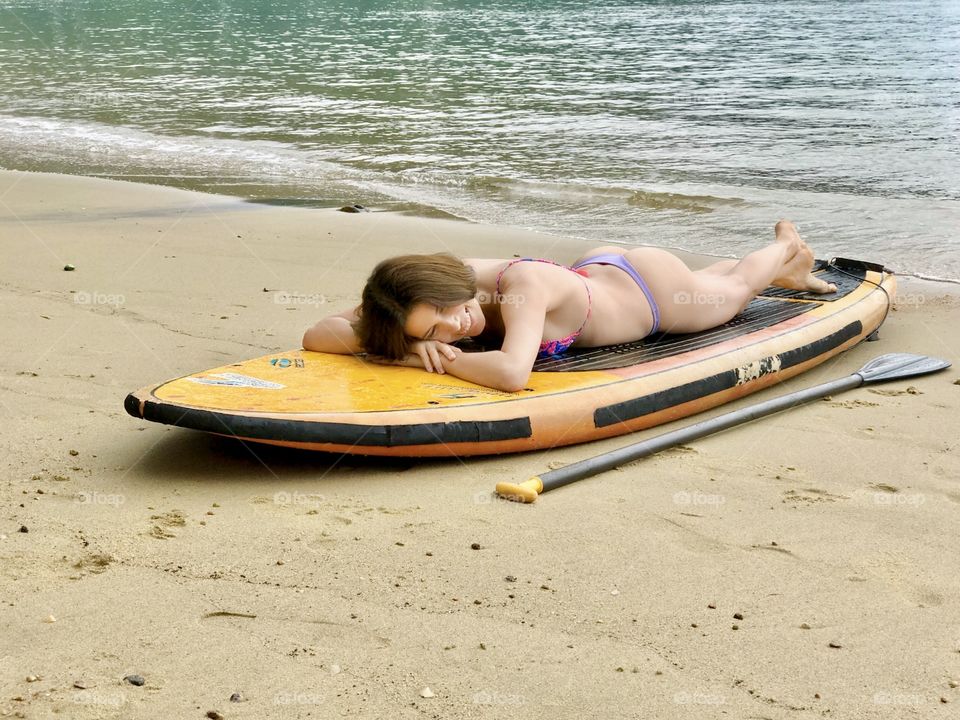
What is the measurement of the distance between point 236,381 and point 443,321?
2.66ft

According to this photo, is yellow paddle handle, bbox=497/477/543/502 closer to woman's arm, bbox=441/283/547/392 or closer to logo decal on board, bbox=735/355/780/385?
woman's arm, bbox=441/283/547/392

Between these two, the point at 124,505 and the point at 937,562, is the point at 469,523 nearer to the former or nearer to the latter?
the point at 124,505

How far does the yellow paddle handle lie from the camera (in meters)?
3.54

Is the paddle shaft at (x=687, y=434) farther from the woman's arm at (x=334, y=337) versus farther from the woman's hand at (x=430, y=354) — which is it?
the woman's arm at (x=334, y=337)

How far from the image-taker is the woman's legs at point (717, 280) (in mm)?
4848

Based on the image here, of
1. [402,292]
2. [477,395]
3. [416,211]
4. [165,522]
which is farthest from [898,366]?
[416,211]

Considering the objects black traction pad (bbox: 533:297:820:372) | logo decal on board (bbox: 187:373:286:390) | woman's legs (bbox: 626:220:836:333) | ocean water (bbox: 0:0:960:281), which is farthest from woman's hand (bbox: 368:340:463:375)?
ocean water (bbox: 0:0:960:281)

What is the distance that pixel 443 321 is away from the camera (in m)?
4.09

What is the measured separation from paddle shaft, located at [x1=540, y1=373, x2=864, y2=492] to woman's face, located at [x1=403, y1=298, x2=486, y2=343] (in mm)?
729

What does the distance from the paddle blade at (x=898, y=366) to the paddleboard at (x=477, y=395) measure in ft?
0.83

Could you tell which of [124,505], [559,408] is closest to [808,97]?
[559,408]

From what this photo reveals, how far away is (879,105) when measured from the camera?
14.6 metres

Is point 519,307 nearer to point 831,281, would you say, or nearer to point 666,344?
point 666,344

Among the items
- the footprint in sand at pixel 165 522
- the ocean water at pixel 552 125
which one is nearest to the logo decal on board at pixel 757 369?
the footprint in sand at pixel 165 522
